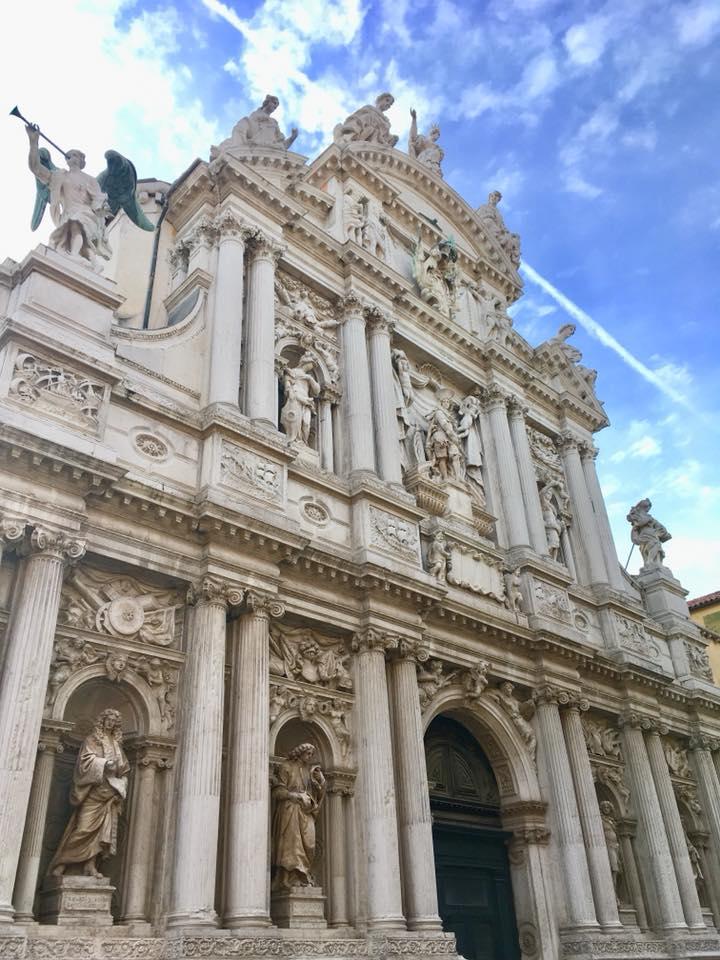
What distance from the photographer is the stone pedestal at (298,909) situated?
31.4 ft

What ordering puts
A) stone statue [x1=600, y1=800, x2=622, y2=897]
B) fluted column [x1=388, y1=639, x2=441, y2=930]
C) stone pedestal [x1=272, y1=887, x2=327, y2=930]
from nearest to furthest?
stone pedestal [x1=272, y1=887, x2=327, y2=930] < fluted column [x1=388, y1=639, x2=441, y2=930] < stone statue [x1=600, y1=800, x2=622, y2=897]

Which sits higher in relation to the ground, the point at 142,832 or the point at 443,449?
the point at 443,449

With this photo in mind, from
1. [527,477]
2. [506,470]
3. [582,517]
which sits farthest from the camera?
[582,517]

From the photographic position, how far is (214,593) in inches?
392

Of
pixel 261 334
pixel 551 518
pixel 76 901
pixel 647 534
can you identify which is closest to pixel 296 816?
pixel 76 901

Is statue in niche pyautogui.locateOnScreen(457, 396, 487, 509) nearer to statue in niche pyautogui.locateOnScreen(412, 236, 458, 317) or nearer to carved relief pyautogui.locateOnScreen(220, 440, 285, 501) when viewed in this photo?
statue in niche pyautogui.locateOnScreen(412, 236, 458, 317)

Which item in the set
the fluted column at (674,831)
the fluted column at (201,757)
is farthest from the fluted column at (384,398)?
the fluted column at (674,831)

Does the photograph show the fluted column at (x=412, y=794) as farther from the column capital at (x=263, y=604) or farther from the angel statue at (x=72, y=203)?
the angel statue at (x=72, y=203)

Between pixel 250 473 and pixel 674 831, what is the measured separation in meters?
10.2

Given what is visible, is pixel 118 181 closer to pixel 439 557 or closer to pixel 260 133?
pixel 260 133

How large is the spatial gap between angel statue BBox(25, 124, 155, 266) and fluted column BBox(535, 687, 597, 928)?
9.58m

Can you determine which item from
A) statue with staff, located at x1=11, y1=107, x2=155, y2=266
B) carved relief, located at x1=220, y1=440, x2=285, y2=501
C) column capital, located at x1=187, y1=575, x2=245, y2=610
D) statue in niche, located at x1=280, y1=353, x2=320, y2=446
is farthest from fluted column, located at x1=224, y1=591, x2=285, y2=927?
statue with staff, located at x1=11, y1=107, x2=155, y2=266

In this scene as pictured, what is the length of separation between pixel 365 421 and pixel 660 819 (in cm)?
856

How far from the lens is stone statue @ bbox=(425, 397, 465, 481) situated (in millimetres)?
15078
